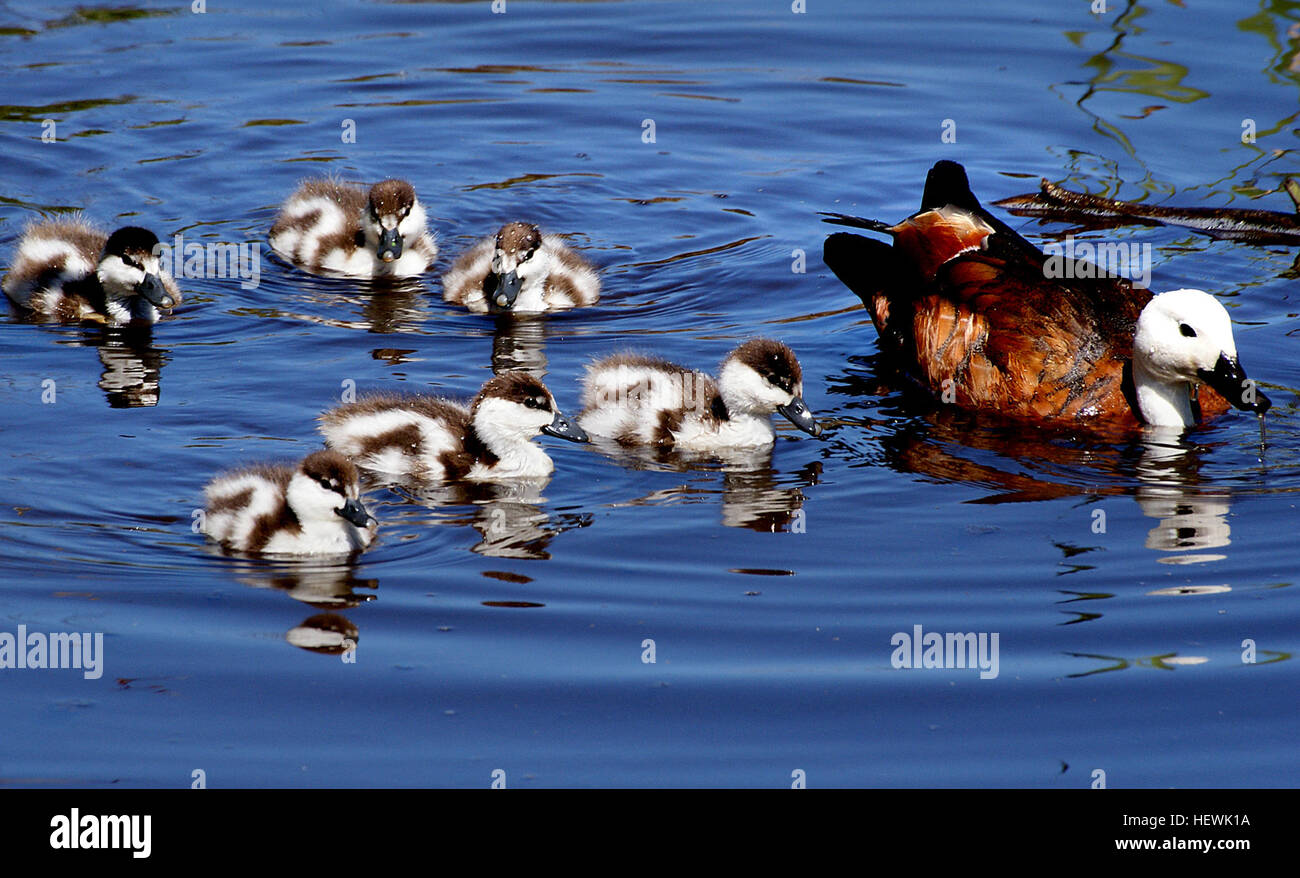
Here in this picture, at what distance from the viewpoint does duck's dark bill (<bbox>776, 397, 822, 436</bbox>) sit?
21.9 ft

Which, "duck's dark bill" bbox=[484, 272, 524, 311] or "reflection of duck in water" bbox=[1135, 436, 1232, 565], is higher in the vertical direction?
"duck's dark bill" bbox=[484, 272, 524, 311]

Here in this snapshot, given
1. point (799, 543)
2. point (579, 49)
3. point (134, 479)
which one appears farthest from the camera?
point (579, 49)

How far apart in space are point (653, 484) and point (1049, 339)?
2.04 metres

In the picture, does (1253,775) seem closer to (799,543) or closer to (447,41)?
(799,543)

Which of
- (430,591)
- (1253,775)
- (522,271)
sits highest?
(522,271)

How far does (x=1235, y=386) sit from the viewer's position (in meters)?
6.65

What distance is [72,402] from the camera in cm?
703

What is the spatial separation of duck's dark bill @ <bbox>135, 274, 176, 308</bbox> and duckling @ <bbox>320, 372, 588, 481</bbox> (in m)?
2.11

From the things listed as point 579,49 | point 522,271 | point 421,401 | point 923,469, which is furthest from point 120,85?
point 923,469

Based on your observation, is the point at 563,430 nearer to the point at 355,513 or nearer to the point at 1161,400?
the point at 355,513

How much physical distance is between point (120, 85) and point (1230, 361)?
8.65 metres

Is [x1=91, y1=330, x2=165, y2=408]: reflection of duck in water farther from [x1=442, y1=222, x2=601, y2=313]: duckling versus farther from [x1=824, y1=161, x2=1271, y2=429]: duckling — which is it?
[x1=824, y1=161, x2=1271, y2=429]: duckling

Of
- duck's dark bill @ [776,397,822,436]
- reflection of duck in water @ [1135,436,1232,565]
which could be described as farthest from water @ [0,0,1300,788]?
duck's dark bill @ [776,397,822,436]

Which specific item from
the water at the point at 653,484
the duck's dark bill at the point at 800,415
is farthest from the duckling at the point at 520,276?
the duck's dark bill at the point at 800,415
